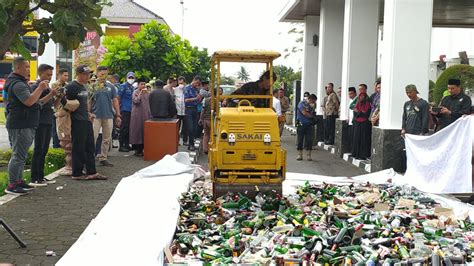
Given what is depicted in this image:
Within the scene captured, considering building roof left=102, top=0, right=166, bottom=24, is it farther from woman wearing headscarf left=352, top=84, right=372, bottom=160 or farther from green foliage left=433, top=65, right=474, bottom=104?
woman wearing headscarf left=352, top=84, right=372, bottom=160

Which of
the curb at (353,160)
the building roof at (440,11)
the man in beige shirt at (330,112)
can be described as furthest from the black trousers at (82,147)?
the building roof at (440,11)

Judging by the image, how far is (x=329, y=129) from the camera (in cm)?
1873

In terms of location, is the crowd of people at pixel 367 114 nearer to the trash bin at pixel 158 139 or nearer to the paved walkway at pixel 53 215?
the trash bin at pixel 158 139

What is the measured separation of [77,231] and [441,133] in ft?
21.0

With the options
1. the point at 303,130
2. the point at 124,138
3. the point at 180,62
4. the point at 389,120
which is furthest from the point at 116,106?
the point at 180,62

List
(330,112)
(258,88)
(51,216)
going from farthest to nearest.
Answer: (330,112), (258,88), (51,216)

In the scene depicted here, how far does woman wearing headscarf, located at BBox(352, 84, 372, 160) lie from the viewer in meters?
14.3

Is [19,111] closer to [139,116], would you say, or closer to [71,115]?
[71,115]

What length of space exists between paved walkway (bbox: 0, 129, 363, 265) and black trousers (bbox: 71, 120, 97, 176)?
343mm

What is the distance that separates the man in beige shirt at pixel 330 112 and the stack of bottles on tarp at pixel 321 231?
29.3 ft

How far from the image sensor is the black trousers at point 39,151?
9812 millimetres

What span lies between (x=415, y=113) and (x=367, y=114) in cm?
309

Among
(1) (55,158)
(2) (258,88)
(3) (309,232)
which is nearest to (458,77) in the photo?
(2) (258,88)

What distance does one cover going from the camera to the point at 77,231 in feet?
23.2
